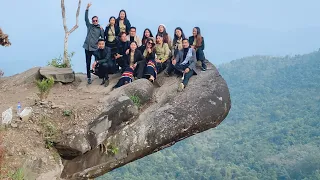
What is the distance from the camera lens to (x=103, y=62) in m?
11.8

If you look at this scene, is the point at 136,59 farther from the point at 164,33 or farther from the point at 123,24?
the point at 123,24

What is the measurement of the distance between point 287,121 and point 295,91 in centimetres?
1797

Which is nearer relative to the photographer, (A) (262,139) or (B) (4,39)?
(B) (4,39)

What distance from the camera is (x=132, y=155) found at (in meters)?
9.86

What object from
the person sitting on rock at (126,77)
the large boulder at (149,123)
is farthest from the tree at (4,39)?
the large boulder at (149,123)

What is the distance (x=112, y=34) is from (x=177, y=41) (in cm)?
194

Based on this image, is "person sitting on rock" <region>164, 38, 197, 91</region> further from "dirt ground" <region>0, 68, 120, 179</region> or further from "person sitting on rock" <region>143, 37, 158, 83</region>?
"dirt ground" <region>0, 68, 120, 179</region>

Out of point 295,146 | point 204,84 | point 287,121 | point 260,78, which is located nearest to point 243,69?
point 260,78

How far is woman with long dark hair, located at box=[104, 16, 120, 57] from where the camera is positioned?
1248 centimetres

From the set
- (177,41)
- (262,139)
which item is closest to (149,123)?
(177,41)

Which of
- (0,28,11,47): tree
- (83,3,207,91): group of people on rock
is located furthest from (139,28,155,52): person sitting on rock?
(0,28,11,47): tree

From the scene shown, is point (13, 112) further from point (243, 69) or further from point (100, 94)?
point (243, 69)

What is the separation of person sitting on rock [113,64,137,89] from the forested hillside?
149ft

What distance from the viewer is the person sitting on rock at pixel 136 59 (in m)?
11.6
